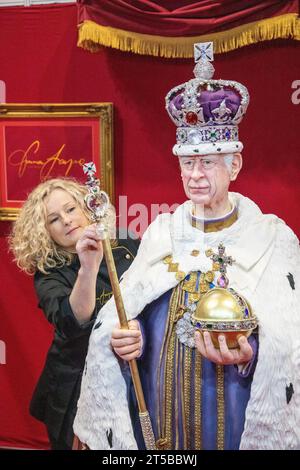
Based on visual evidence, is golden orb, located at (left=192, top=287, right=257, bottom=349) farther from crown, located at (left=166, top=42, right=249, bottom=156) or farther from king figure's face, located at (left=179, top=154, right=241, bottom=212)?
crown, located at (left=166, top=42, right=249, bottom=156)

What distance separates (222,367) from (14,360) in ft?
4.66

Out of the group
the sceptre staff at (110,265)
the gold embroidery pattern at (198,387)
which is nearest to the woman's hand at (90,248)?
the sceptre staff at (110,265)

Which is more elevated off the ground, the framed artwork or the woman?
the framed artwork

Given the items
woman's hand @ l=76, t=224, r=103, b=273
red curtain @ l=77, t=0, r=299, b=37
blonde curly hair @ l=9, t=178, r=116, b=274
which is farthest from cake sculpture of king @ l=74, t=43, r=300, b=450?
red curtain @ l=77, t=0, r=299, b=37

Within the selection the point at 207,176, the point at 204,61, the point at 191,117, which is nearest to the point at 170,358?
the point at 207,176

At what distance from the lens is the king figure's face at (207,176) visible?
172 cm

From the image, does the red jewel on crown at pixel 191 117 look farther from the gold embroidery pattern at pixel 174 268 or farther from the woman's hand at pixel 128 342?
the woman's hand at pixel 128 342

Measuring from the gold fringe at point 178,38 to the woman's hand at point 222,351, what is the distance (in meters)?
1.13

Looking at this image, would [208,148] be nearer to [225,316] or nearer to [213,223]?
[213,223]

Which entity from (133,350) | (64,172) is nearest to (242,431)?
(133,350)

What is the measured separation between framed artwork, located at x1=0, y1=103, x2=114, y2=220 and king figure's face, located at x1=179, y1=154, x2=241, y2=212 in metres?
0.79

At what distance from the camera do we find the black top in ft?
6.84

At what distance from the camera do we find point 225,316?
1595 mm

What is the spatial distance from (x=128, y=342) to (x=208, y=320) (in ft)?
0.85
